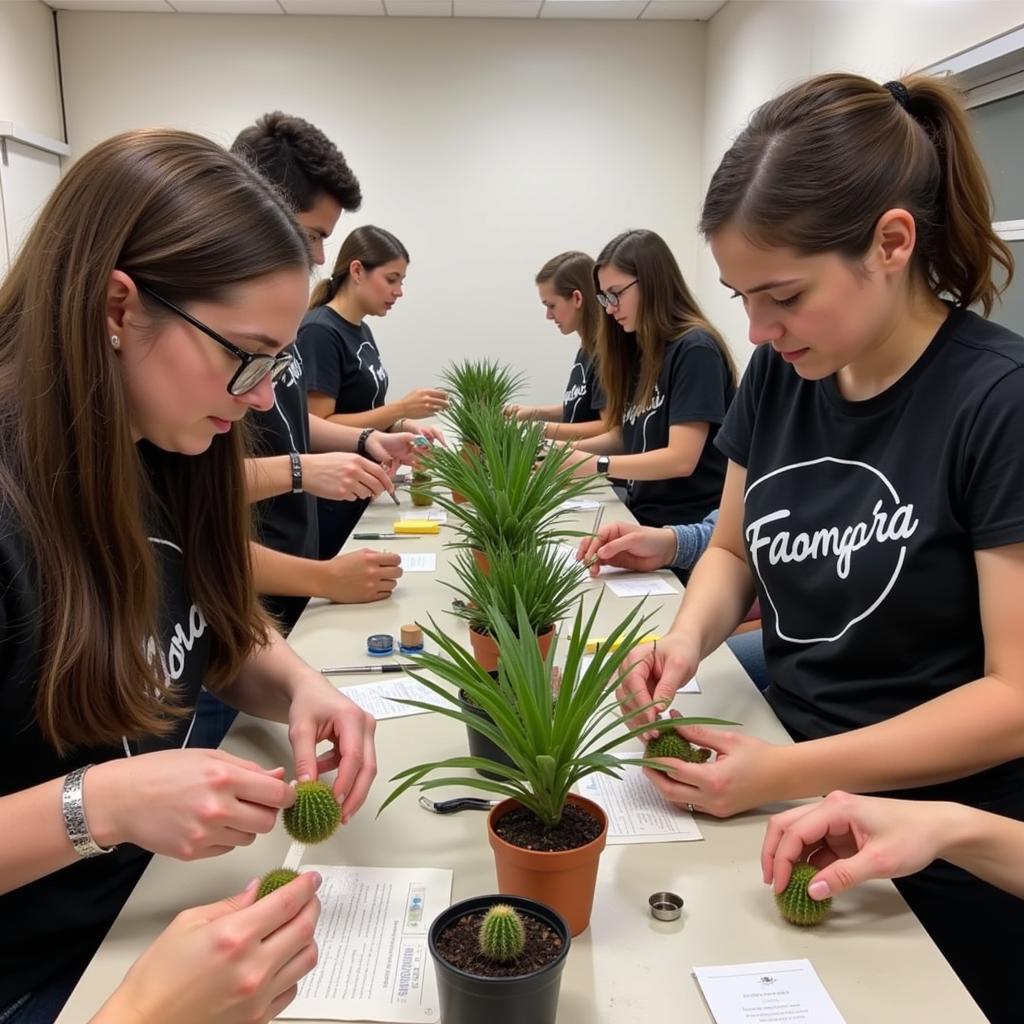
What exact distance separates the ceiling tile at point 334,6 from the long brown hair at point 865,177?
5133 millimetres

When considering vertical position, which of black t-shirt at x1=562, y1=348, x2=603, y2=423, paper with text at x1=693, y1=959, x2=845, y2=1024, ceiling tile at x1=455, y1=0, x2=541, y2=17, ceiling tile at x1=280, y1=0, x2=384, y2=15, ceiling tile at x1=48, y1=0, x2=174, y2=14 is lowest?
paper with text at x1=693, y1=959, x2=845, y2=1024

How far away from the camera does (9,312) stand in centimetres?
106

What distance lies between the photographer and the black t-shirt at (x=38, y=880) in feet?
3.11

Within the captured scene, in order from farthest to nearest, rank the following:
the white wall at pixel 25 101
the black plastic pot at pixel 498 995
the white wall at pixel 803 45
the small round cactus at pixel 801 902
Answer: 1. the white wall at pixel 25 101
2. the white wall at pixel 803 45
3. the small round cactus at pixel 801 902
4. the black plastic pot at pixel 498 995

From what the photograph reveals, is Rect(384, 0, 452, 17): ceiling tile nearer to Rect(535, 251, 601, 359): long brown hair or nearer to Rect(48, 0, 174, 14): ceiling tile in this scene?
Rect(48, 0, 174, 14): ceiling tile

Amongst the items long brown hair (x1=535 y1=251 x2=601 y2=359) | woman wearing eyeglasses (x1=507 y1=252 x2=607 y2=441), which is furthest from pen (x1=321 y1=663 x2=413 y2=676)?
long brown hair (x1=535 y1=251 x2=601 y2=359)

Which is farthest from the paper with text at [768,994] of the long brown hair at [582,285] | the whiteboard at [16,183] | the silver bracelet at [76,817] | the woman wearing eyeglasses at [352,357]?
the whiteboard at [16,183]

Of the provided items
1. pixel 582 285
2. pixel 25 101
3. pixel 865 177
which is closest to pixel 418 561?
pixel 865 177

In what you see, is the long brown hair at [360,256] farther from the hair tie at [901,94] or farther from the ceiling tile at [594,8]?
the ceiling tile at [594,8]

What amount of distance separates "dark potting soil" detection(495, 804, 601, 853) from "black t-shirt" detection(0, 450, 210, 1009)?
0.48 meters

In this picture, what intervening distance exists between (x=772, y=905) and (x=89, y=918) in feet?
2.58

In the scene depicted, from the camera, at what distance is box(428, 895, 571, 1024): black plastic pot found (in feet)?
2.26

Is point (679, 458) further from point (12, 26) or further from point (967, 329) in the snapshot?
point (12, 26)

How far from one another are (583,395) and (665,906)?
3.39m
